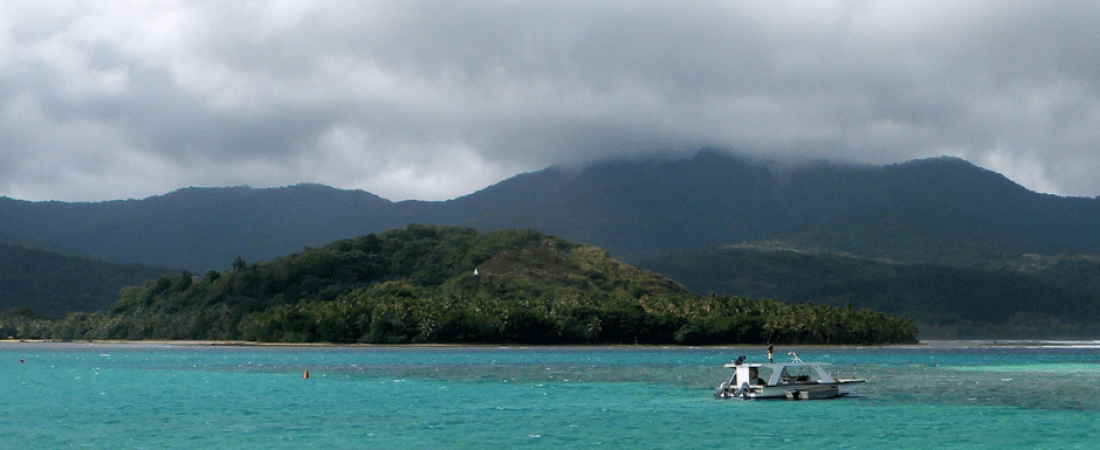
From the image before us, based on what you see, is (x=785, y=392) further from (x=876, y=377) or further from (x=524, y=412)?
(x=876, y=377)

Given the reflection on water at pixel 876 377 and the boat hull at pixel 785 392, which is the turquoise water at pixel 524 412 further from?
the boat hull at pixel 785 392

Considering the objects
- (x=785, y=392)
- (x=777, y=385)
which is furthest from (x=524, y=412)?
(x=785, y=392)

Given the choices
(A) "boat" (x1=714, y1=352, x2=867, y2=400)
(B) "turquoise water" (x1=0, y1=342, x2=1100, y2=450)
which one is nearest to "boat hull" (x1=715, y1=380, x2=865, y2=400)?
(A) "boat" (x1=714, y1=352, x2=867, y2=400)

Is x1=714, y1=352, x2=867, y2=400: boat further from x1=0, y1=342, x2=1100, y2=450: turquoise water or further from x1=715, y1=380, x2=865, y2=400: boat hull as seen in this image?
x1=0, y1=342, x2=1100, y2=450: turquoise water

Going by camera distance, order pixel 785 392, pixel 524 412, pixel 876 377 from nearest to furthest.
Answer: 1. pixel 524 412
2. pixel 785 392
3. pixel 876 377

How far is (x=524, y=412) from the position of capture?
72.0 metres

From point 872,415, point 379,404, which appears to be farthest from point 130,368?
point 872,415

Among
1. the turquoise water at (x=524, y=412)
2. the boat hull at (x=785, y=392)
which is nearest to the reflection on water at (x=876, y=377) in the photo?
the turquoise water at (x=524, y=412)

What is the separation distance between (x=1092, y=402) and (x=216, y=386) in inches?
2625

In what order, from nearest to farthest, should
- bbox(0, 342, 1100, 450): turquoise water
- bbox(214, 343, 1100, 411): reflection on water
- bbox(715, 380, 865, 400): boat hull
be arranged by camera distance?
1. bbox(0, 342, 1100, 450): turquoise water
2. bbox(715, 380, 865, 400): boat hull
3. bbox(214, 343, 1100, 411): reflection on water

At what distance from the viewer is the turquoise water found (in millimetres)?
56356

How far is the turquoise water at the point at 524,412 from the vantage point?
5636 cm

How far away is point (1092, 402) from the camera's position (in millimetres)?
76625

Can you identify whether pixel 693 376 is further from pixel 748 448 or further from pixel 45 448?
pixel 45 448
